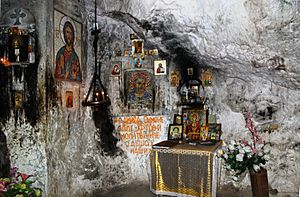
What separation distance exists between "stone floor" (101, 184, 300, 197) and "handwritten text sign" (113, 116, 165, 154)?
1.99 ft

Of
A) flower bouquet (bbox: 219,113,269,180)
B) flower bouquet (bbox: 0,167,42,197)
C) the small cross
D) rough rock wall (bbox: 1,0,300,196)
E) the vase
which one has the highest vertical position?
the small cross

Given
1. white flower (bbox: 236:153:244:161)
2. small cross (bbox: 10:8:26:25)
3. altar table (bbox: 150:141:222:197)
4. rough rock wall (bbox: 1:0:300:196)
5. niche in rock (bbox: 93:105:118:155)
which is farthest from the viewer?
niche in rock (bbox: 93:105:118:155)

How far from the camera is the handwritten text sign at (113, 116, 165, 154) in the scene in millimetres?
4875

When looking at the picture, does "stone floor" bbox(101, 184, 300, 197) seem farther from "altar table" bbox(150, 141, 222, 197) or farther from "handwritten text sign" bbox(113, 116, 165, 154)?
"handwritten text sign" bbox(113, 116, 165, 154)

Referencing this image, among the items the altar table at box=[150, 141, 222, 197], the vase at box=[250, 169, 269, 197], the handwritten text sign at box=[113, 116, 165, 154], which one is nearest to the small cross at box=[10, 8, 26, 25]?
the handwritten text sign at box=[113, 116, 165, 154]

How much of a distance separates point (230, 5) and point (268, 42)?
68cm

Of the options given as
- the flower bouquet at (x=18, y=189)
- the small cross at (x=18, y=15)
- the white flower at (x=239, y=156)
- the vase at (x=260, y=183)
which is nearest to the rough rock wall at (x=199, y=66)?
the small cross at (x=18, y=15)

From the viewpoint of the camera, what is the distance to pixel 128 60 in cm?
493

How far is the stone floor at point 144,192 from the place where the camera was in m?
4.40

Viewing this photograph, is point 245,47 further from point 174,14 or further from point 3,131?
point 3,131

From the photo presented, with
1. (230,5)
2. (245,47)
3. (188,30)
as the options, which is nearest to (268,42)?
(245,47)

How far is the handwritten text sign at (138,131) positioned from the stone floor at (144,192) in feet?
1.99

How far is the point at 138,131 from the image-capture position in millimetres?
4891

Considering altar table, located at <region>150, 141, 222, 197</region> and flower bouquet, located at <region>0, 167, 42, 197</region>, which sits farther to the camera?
altar table, located at <region>150, 141, 222, 197</region>
